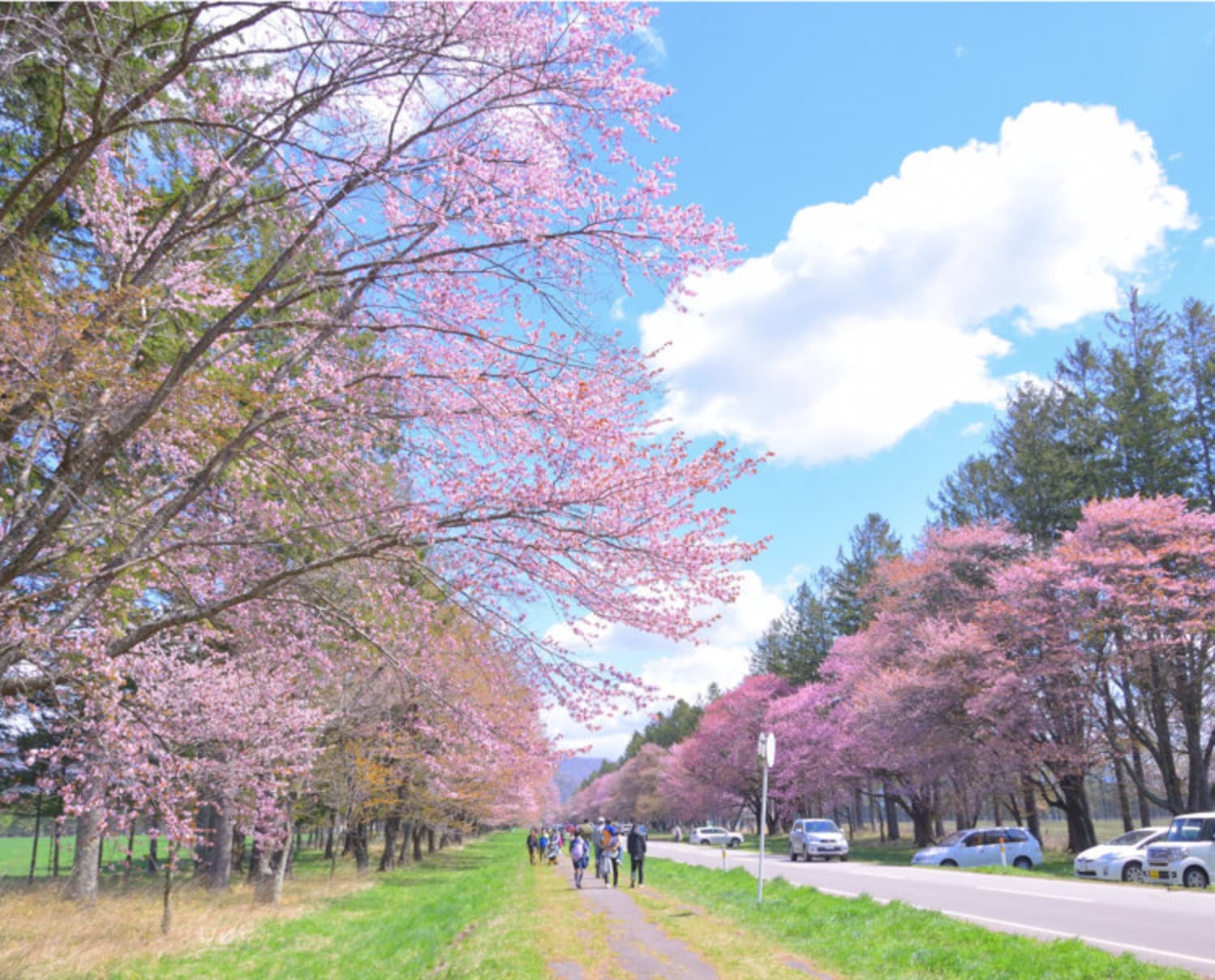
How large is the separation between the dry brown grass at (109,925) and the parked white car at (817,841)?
1731 cm

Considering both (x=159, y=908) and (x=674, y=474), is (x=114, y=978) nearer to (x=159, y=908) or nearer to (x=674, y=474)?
(x=159, y=908)

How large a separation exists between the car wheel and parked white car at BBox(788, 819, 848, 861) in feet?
49.2

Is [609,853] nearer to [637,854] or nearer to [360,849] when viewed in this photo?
[637,854]

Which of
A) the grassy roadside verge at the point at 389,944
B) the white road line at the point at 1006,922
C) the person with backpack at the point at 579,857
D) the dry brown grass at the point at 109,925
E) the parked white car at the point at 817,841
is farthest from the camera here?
the parked white car at the point at 817,841

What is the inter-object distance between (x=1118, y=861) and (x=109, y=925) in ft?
70.0

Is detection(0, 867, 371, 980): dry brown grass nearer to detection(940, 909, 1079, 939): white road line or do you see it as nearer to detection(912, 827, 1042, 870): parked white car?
detection(940, 909, 1079, 939): white road line

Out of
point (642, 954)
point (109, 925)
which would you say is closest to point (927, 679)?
point (642, 954)

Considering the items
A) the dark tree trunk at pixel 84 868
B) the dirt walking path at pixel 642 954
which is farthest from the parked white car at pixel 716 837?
the dark tree trunk at pixel 84 868

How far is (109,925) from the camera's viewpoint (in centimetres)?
1360

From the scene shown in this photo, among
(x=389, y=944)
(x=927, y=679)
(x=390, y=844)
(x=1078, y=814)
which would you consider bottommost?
(x=390, y=844)

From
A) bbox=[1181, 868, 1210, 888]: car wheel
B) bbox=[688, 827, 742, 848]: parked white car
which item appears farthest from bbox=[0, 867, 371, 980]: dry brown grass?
bbox=[688, 827, 742, 848]: parked white car

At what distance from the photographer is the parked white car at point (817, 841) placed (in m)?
29.8

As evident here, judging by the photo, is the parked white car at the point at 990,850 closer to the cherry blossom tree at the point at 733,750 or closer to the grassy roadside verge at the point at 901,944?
the grassy roadside verge at the point at 901,944

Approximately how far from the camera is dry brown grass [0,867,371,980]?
10.5 meters
